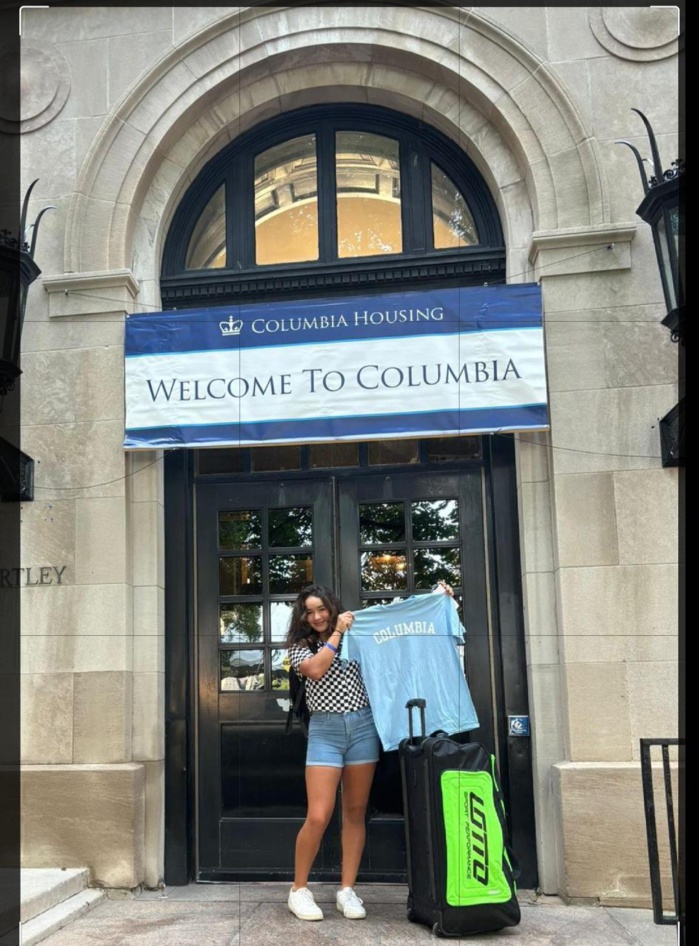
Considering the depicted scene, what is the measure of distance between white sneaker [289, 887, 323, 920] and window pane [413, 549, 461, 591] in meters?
2.29

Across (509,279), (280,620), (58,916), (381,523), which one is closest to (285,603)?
(280,620)

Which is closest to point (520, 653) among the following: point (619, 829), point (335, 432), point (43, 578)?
point (619, 829)

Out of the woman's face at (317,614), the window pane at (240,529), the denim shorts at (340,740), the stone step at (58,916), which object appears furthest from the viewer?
the window pane at (240,529)

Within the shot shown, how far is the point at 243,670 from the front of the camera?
7328 mm

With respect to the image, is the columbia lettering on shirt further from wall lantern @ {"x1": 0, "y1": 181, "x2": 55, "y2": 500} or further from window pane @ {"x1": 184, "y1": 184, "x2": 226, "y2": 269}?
window pane @ {"x1": 184, "y1": 184, "x2": 226, "y2": 269}

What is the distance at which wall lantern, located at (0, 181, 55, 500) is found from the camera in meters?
6.67

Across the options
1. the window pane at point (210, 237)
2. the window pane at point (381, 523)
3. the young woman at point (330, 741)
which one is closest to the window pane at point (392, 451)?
the window pane at point (381, 523)

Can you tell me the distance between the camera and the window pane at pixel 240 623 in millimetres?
7371

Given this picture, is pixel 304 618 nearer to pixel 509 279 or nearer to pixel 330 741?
pixel 330 741

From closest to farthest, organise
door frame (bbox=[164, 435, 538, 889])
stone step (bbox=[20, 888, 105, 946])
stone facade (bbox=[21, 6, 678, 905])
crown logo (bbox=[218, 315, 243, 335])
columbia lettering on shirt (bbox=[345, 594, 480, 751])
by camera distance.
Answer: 1. stone step (bbox=[20, 888, 105, 946])
2. columbia lettering on shirt (bbox=[345, 594, 480, 751])
3. stone facade (bbox=[21, 6, 678, 905])
4. door frame (bbox=[164, 435, 538, 889])
5. crown logo (bbox=[218, 315, 243, 335])

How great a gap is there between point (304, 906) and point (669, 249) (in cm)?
475

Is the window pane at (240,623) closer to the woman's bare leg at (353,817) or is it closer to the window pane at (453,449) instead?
the woman's bare leg at (353,817)

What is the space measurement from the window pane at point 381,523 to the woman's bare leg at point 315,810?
1.93 meters

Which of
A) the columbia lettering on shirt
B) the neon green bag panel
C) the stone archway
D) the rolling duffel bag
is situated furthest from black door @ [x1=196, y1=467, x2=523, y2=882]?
the stone archway
